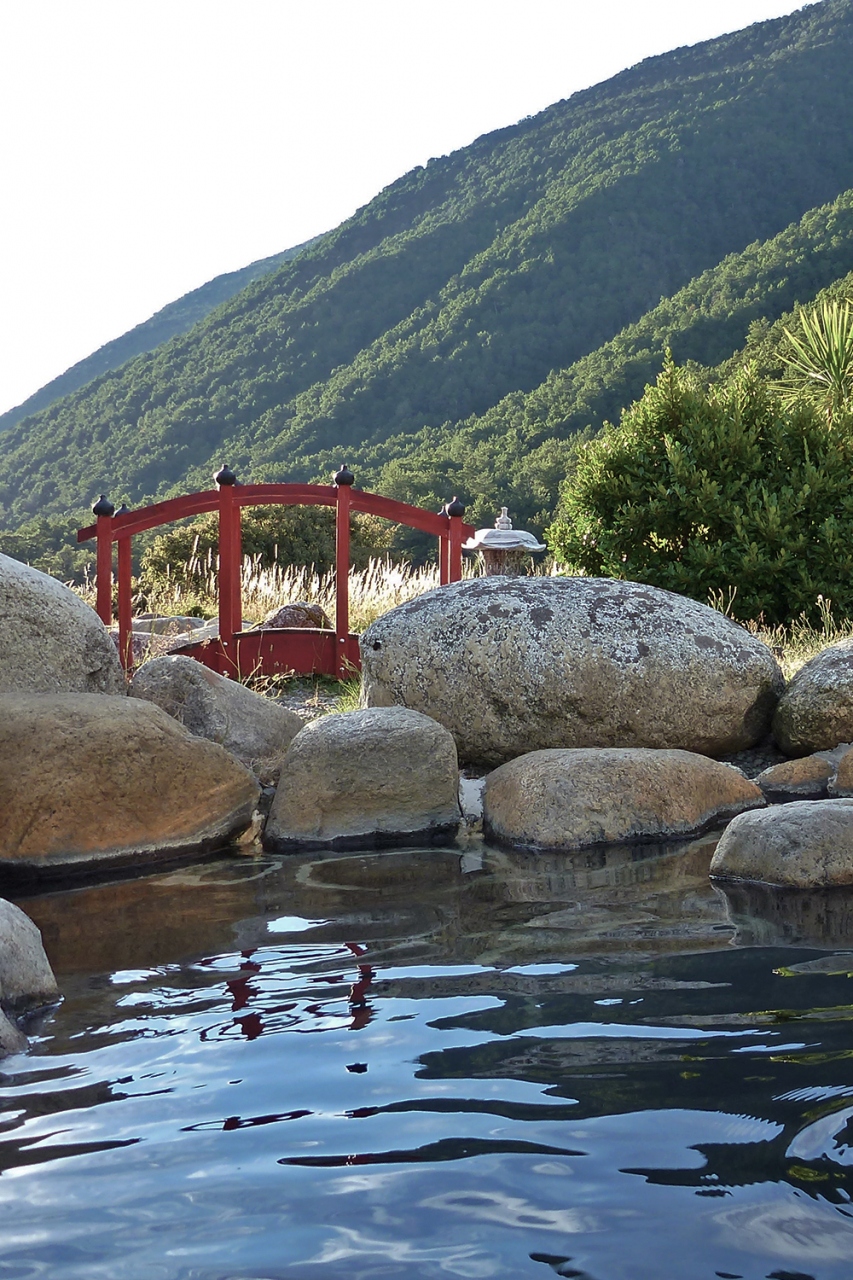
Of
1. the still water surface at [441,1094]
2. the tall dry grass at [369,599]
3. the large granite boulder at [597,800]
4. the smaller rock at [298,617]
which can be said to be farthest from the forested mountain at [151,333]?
the still water surface at [441,1094]

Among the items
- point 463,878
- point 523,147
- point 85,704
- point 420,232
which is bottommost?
point 463,878

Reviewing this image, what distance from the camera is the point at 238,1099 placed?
3.08 metres

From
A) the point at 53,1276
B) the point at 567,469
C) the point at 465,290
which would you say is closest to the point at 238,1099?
the point at 53,1276

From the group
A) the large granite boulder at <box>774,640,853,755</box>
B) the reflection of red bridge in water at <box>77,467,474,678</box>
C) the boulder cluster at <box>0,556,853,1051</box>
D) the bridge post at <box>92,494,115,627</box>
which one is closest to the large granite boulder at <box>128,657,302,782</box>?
the boulder cluster at <box>0,556,853,1051</box>

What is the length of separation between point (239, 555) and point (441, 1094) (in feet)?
25.6

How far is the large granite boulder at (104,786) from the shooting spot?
584 cm

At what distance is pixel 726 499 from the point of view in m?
10.9

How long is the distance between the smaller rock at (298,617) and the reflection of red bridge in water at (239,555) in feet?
5.22

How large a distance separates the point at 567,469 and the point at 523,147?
36.9 metres

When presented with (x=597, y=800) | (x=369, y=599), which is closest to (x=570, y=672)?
(x=597, y=800)

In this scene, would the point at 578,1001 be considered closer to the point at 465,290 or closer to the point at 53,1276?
the point at 53,1276

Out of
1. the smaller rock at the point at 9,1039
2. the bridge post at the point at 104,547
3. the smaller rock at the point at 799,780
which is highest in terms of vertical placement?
the bridge post at the point at 104,547

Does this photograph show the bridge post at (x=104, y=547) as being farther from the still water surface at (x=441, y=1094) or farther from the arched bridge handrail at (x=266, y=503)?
the still water surface at (x=441, y=1094)

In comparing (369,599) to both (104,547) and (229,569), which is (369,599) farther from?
(104,547)
